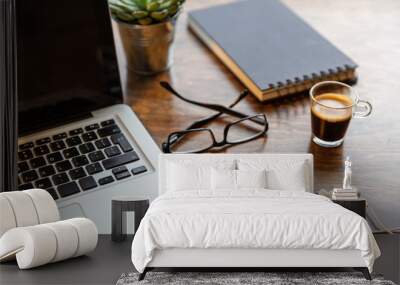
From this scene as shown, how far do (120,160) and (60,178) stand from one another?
10cm

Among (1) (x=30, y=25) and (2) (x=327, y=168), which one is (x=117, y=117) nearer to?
(1) (x=30, y=25)

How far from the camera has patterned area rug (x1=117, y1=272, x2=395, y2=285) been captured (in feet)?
2.93

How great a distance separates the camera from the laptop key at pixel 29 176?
49.6 inches

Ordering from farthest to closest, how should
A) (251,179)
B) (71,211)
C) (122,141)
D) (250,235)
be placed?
(122,141), (71,211), (251,179), (250,235)

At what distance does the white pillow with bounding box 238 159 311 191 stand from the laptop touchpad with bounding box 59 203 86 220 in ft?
0.99

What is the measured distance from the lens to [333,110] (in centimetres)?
130

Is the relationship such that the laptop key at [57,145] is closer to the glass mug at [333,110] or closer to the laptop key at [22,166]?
the laptop key at [22,166]

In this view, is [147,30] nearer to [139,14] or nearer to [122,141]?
[139,14]

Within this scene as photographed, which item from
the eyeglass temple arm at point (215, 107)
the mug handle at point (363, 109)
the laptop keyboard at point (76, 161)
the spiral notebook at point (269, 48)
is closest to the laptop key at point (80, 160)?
the laptop keyboard at point (76, 161)

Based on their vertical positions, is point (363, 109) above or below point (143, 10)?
below

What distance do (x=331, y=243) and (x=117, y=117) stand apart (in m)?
0.61

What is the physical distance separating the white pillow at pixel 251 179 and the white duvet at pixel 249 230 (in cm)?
13

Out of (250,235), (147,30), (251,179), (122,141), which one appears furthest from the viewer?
(147,30)

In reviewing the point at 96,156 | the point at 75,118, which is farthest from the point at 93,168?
the point at 75,118
